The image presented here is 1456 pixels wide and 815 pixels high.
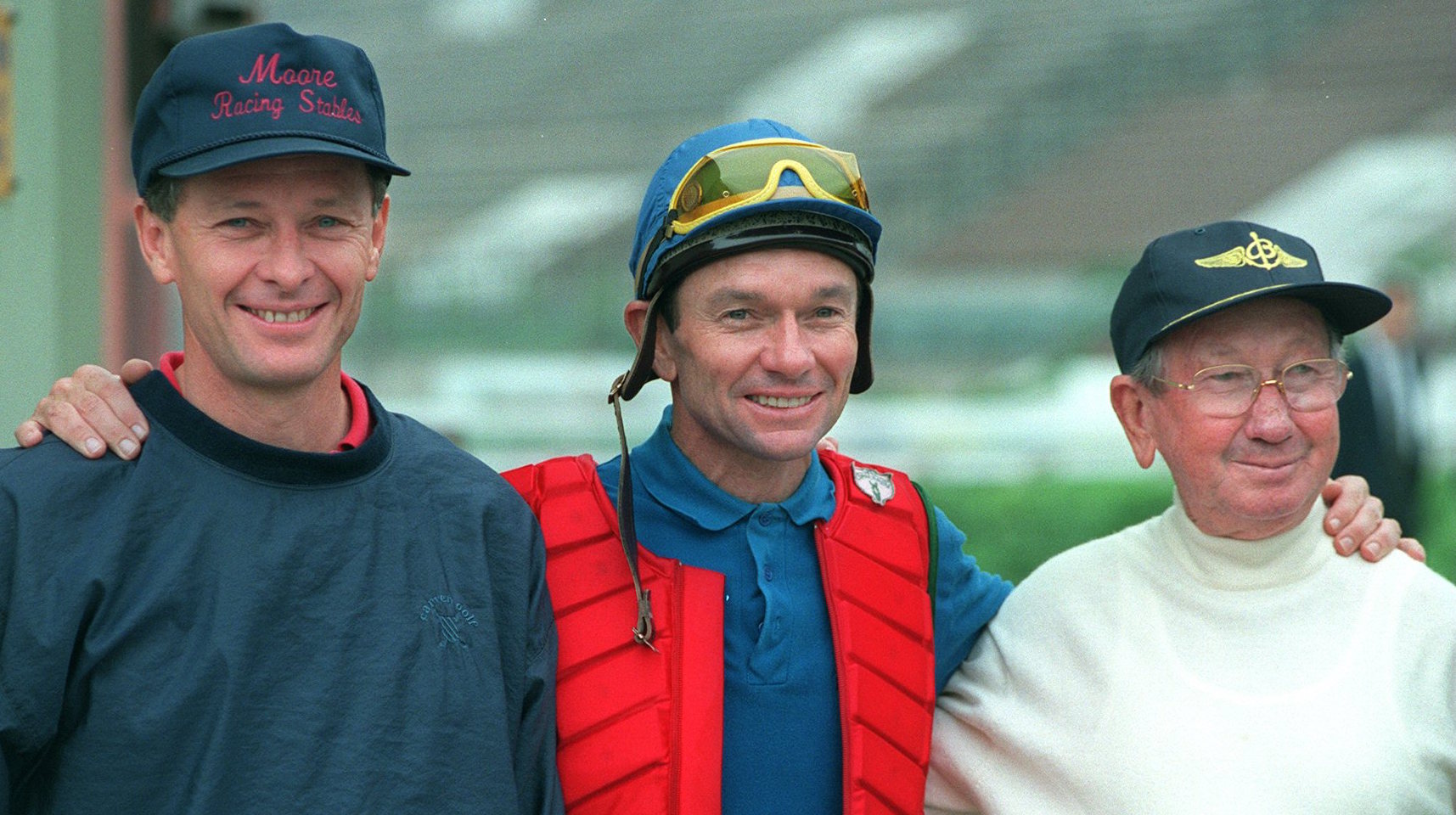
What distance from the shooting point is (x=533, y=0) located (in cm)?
2327

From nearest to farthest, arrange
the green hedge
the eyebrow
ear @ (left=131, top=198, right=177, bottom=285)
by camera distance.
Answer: ear @ (left=131, top=198, right=177, bottom=285)
the eyebrow
the green hedge

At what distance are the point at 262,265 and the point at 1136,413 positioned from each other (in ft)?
5.24

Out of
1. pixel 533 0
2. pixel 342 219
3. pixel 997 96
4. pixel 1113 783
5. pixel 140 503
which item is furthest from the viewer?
pixel 533 0

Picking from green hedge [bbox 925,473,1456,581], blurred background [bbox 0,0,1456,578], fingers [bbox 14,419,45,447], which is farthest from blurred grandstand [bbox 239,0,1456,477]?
fingers [bbox 14,419,45,447]

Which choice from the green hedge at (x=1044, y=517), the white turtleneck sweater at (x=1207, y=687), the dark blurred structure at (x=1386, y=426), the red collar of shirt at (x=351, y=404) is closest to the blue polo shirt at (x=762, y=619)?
the white turtleneck sweater at (x=1207, y=687)

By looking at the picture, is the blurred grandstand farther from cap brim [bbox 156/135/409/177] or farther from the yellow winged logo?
cap brim [bbox 156/135/409/177]

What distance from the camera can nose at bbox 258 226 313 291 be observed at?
224 centimetres

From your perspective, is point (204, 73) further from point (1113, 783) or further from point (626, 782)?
point (1113, 783)

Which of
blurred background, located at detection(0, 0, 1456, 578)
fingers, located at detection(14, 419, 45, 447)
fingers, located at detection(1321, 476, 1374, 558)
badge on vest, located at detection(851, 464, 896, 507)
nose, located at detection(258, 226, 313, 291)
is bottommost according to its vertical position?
fingers, located at detection(1321, 476, 1374, 558)

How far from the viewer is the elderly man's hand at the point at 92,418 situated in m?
2.15

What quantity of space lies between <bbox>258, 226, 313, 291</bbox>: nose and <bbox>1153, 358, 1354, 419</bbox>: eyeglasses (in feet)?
5.02

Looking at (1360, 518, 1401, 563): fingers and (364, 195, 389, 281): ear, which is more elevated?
(364, 195, 389, 281): ear

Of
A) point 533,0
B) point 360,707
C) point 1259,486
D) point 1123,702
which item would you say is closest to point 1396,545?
point 1259,486

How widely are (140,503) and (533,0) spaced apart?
22102 millimetres
